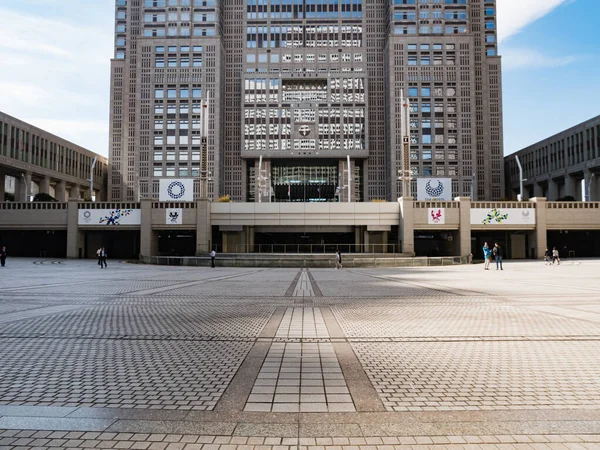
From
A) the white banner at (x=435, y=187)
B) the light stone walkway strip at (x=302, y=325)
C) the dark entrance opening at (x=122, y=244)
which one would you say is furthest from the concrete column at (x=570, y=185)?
the light stone walkway strip at (x=302, y=325)

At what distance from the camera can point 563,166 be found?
78.4 meters

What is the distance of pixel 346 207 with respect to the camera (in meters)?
53.0

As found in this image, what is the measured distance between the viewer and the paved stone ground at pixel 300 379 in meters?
3.85

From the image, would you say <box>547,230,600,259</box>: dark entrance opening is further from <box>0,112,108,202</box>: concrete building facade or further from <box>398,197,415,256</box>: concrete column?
<box>0,112,108,202</box>: concrete building facade

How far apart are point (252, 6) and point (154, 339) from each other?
9447 centimetres

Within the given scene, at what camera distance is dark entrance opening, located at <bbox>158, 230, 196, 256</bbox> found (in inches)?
2272

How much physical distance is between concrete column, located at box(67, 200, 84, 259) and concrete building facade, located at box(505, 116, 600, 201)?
6660cm

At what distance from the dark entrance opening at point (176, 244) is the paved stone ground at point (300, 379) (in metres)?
47.5

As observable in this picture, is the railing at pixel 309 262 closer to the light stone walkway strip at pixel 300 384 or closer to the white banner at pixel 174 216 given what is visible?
the white banner at pixel 174 216

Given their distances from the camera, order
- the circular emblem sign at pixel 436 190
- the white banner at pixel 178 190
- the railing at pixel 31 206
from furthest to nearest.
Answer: the circular emblem sign at pixel 436 190, the white banner at pixel 178 190, the railing at pixel 31 206

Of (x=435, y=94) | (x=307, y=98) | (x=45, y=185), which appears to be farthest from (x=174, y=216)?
(x=435, y=94)

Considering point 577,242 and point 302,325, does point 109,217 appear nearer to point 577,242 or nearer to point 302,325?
point 302,325

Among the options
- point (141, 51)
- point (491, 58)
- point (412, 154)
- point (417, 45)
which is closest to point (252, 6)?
point (141, 51)

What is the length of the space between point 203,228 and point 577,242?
157 feet
